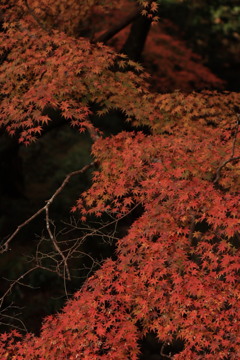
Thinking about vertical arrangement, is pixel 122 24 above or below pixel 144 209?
above

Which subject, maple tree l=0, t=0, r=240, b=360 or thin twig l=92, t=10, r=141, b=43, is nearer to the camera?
maple tree l=0, t=0, r=240, b=360

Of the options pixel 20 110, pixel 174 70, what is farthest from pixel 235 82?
pixel 20 110

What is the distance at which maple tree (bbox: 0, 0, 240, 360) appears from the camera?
17.8 feet

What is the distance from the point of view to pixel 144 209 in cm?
677

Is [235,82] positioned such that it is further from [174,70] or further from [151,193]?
[151,193]

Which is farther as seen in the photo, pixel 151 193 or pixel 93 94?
pixel 93 94

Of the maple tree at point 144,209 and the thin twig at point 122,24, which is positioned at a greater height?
the thin twig at point 122,24

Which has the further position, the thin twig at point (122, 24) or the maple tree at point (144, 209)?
the thin twig at point (122, 24)

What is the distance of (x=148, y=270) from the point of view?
5559 mm

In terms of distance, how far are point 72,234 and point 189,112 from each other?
20.4ft

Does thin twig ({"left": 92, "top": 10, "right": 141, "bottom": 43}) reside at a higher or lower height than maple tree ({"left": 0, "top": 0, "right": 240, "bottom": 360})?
higher

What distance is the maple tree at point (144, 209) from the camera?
5.42 meters

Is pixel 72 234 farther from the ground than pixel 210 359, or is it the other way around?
pixel 210 359

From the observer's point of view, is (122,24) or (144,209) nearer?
(144,209)
